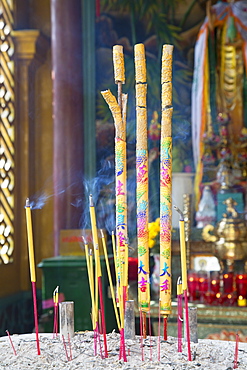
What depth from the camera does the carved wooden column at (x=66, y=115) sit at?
4355 mm

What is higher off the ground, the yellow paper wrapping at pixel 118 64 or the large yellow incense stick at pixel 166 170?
the yellow paper wrapping at pixel 118 64

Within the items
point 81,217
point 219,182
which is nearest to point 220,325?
point 219,182

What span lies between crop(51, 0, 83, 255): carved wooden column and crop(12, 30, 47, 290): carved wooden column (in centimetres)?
24

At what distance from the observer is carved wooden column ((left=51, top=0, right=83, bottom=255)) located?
4355 millimetres

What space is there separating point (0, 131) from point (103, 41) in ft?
3.86

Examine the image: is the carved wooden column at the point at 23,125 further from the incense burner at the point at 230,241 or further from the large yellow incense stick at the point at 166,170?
the large yellow incense stick at the point at 166,170

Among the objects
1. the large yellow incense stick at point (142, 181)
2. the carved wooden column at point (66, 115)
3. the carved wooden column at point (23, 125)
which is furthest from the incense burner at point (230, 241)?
the large yellow incense stick at point (142, 181)

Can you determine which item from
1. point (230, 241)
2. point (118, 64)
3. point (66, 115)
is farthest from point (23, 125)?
point (118, 64)

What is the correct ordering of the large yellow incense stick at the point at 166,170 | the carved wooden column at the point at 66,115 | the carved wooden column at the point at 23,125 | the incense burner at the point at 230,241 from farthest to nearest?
1. the carved wooden column at the point at 23,125
2. the carved wooden column at the point at 66,115
3. the incense burner at the point at 230,241
4. the large yellow incense stick at the point at 166,170

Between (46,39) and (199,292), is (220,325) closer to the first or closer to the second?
(199,292)

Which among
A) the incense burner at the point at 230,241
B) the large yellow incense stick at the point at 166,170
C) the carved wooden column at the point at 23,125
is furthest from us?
the carved wooden column at the point at 23,125

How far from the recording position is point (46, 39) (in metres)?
4.73

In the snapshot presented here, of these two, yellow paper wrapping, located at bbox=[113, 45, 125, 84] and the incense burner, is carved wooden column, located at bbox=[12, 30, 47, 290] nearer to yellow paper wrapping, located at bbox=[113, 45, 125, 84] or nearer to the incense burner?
the incense burner

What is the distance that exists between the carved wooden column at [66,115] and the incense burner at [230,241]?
3.89ft
